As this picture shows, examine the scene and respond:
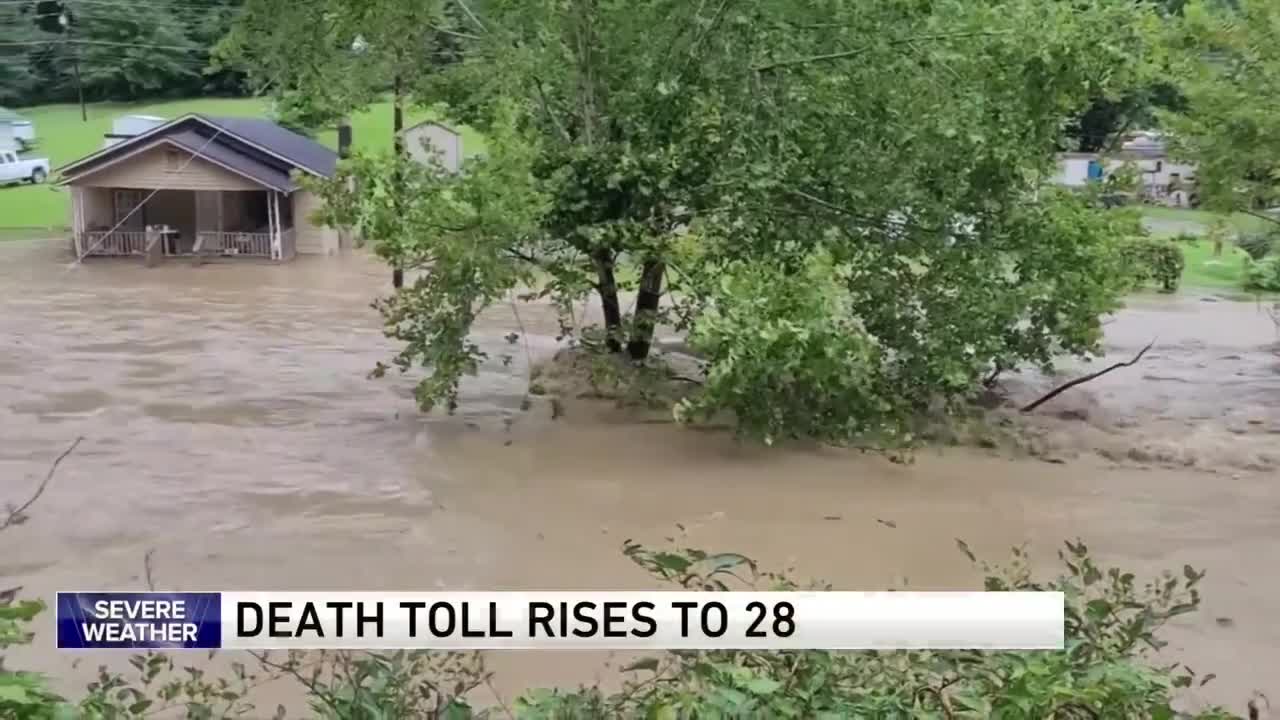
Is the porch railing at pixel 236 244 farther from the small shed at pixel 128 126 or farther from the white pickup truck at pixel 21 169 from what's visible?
the white pickup truck at pixel 21 169

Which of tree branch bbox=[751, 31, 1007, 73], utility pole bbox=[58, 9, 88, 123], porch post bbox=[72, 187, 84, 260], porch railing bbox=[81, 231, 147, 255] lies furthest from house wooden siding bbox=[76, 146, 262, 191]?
tree branch bbox=[751, 31, 1007, 73]

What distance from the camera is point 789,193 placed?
927 cm

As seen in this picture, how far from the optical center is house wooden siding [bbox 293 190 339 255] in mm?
23094

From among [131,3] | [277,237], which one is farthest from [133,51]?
[277,237]

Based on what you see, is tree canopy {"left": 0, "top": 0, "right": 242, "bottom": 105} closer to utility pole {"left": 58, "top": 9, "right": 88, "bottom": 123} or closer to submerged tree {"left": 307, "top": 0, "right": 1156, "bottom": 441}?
utility pole {"left": 58, "top": 9, "right": 88, "bottom": 123}

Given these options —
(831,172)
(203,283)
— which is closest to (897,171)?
(831,172)

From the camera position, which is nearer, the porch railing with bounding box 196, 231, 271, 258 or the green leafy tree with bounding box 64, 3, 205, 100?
the porch railing with bounding box 196, 231, 271, 258

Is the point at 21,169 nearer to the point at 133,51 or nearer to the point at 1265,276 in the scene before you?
the point at 133,51

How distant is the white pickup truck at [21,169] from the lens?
2648 centimetres

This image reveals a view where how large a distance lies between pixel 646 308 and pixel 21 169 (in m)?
22.0

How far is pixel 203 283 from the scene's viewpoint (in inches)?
765

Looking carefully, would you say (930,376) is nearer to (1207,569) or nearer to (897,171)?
(897,171)

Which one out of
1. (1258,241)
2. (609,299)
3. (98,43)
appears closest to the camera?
(609,299)

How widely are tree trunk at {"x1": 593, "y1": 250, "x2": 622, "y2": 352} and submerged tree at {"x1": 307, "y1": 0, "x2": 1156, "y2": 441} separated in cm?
10
